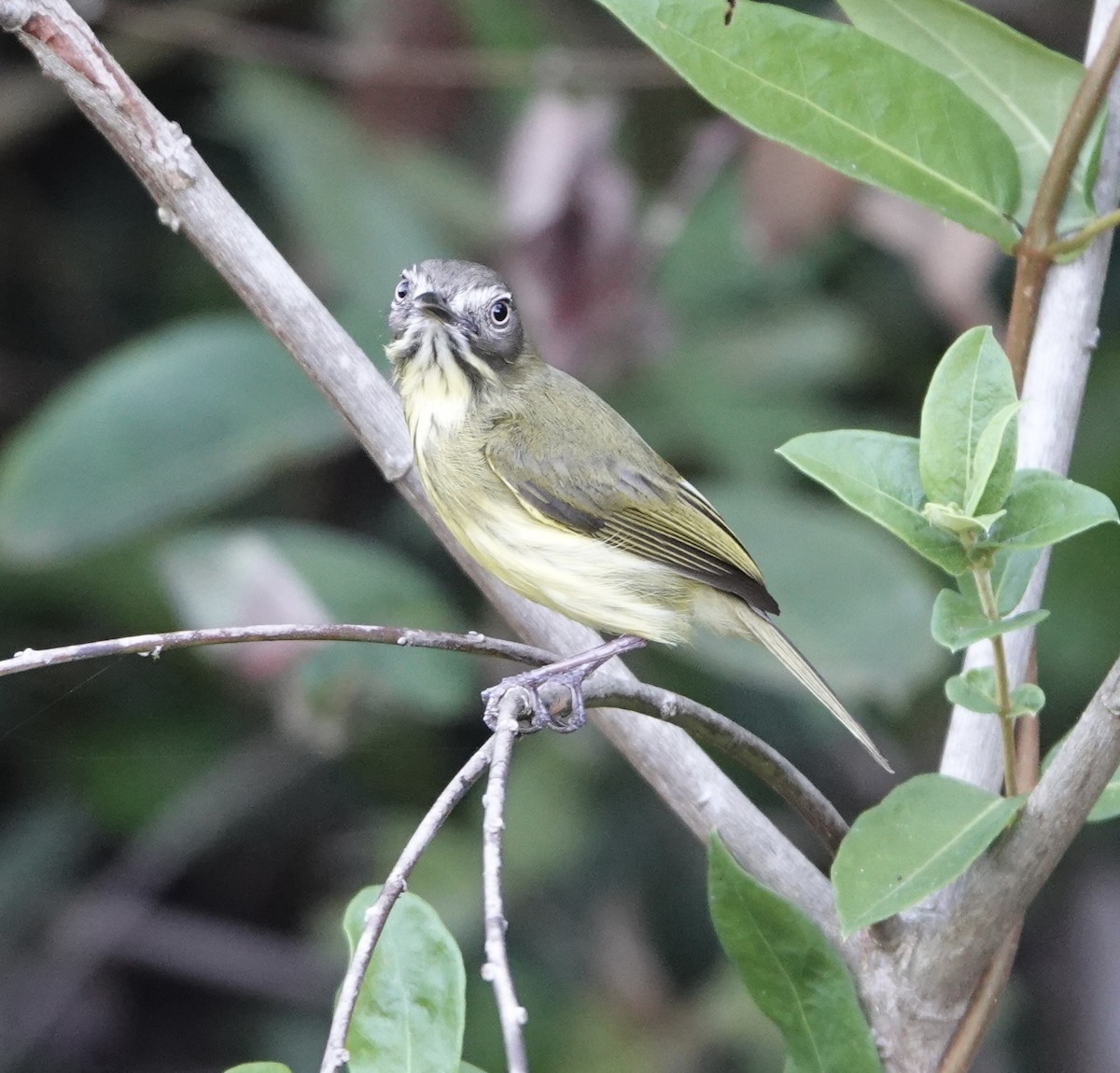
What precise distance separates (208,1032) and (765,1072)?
157cm

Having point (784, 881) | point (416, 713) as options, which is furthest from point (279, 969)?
point (784, 881)

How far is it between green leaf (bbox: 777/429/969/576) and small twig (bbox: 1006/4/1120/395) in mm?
259

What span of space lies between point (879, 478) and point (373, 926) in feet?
2.26

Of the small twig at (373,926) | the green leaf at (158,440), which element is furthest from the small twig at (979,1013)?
the green leaf at (158,440)

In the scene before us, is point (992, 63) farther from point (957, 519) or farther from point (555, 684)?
point (555, 684)

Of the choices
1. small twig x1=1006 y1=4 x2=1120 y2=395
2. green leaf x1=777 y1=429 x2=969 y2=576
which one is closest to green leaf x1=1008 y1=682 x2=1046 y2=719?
green leaf x1=777 y1=429 x2=969 y2=576

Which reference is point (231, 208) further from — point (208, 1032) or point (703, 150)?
point (208, 1032)

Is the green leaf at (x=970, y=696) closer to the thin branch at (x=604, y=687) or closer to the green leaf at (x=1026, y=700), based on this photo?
the green leaf at (x=1026, y=700)

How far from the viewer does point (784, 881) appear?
1.69 meters

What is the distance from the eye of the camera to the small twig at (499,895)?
1.03 metres

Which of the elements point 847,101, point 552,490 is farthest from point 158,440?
point 847,101

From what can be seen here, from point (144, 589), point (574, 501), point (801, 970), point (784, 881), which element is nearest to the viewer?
point (801, 970)

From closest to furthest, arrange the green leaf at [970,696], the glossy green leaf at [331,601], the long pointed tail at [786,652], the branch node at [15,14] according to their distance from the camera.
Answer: the green leaf at [970,696]
the branch node at [15,14]
the long pointed tail at [786,652]
the glossy green leaf at [331,601]

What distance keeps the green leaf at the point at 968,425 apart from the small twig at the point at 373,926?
0.56m
